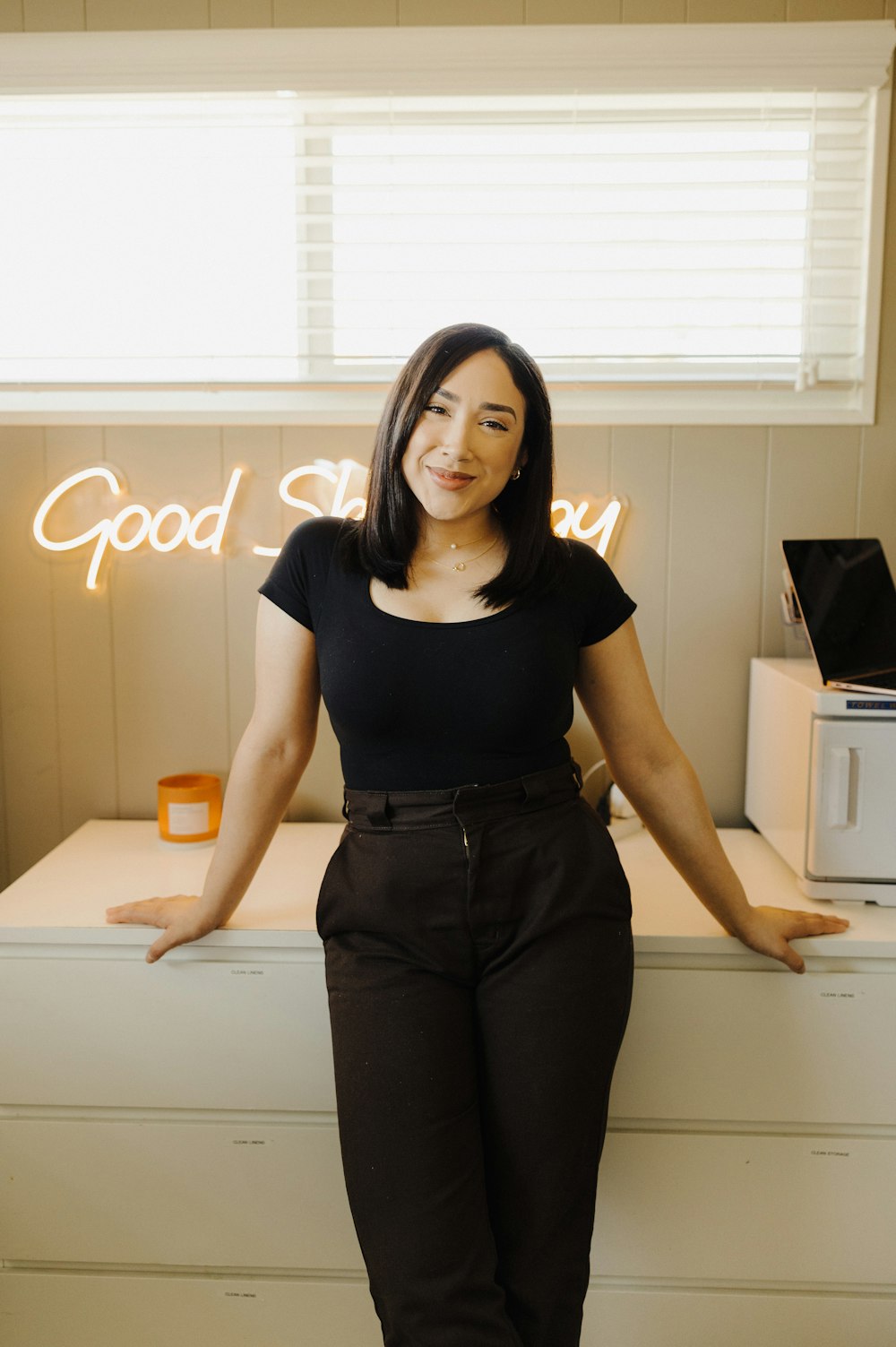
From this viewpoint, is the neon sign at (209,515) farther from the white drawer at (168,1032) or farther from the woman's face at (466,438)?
the white drawer at (168,1032)

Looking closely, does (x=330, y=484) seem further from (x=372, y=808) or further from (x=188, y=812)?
(x=372, y=808)

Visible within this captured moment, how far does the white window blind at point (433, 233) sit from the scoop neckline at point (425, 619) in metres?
0.79

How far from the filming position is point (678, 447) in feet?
6.34

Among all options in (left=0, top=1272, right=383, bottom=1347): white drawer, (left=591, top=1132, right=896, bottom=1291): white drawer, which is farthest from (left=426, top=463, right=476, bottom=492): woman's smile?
(left=0, top=1272, right=383, bottom=1347): white drawer

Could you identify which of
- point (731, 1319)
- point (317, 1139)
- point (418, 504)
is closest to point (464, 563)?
point (418, 504)

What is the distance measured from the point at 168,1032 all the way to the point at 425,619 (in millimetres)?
729

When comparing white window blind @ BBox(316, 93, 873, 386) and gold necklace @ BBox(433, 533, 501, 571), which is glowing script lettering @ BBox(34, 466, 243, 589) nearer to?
white window blind @ BBox(316, 93, 873, 386)

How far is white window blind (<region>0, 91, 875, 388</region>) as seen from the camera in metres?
1.88

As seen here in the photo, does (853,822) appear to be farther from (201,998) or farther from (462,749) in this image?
(201,998)

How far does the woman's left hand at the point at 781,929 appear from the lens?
1448 millimetres

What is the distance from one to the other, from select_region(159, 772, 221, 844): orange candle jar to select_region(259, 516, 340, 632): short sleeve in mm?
620

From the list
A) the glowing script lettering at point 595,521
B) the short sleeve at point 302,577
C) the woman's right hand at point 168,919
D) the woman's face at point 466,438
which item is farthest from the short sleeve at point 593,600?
the woman's right hand at point 168,919

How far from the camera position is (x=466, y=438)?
4.19 ft

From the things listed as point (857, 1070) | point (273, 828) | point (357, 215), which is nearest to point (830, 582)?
point (857, 1070)
